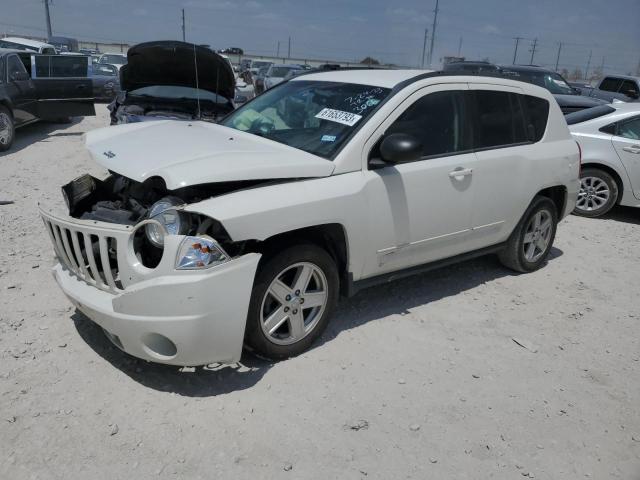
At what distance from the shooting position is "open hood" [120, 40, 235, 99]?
25.6ft

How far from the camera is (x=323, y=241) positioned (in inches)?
144

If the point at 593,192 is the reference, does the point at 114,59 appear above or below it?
above

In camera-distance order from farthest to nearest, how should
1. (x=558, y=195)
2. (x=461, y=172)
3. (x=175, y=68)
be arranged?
1. (x=175, y=68)
2. (x=558, y=195)
3. (x=461, y=172)

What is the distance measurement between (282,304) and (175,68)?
595cm

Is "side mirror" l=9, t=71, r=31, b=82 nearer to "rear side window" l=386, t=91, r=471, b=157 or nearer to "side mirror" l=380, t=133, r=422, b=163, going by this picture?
"rear side window" l=386, t=91, r=471, b=157

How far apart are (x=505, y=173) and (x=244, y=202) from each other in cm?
251

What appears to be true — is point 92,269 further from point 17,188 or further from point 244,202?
point 17,188

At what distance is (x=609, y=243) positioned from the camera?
681 cm

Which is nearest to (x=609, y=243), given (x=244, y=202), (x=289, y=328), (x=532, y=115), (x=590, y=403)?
(x=532, y=115)

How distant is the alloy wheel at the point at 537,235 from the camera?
5.27m

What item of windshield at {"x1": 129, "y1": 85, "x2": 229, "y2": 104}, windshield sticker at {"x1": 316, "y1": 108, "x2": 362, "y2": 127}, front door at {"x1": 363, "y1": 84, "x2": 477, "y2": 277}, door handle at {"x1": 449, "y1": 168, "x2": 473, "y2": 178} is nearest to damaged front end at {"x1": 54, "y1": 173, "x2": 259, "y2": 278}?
windshield sticker at {"x1": 316, "y1": 108, "x2": 362, "y2": 127}

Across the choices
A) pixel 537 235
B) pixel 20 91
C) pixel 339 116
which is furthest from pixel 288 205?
pixel 20 91

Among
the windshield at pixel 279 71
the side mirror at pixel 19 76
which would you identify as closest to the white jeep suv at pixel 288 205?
the side mirror at pixel 19 76

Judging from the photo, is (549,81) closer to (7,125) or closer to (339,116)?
(339,116)
